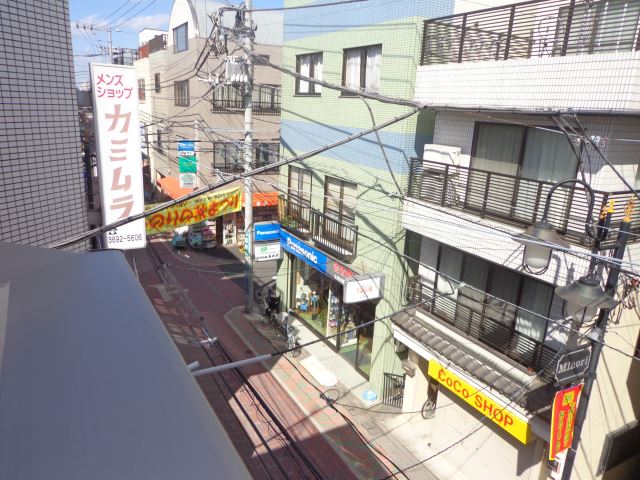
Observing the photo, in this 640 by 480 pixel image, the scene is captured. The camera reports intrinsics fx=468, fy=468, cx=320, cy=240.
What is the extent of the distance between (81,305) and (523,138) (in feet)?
32.7

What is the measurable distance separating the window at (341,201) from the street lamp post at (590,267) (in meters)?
8.13

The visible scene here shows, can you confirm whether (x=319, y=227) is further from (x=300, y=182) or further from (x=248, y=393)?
(x=248, y=393)

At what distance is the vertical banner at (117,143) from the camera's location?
8109 mm

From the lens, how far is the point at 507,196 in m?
10.5

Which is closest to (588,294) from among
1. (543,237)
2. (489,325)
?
(543,237)

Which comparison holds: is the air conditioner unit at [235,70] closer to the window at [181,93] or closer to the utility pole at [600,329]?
the window at [181,93]

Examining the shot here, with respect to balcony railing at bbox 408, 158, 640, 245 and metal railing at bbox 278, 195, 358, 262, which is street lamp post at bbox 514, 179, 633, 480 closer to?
balcony railing at bbox 408, 158, 640, 245

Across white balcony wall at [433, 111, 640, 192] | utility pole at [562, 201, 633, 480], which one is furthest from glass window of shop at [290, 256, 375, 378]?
white balcony wall at [433, 111, 640, 192]

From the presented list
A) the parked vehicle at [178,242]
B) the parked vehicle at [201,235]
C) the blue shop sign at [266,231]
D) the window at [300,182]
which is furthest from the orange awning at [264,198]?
the window at [300,182]

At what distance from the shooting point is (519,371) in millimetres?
10406

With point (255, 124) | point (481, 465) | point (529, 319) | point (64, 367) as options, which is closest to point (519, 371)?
point (529, 319)

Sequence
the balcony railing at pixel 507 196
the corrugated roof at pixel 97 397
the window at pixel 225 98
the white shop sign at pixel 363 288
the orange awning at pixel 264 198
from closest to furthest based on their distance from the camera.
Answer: the corrugated roof at pixel 97 397 → the balcony railing at pixel 507 196 → the white shop sign at pixel 363 288 → the orange awning at pixel 264 198 → the window at pixel 225 98

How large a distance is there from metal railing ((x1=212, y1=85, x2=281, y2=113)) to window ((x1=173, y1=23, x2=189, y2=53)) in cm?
479

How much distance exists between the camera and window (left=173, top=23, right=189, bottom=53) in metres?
29.9
